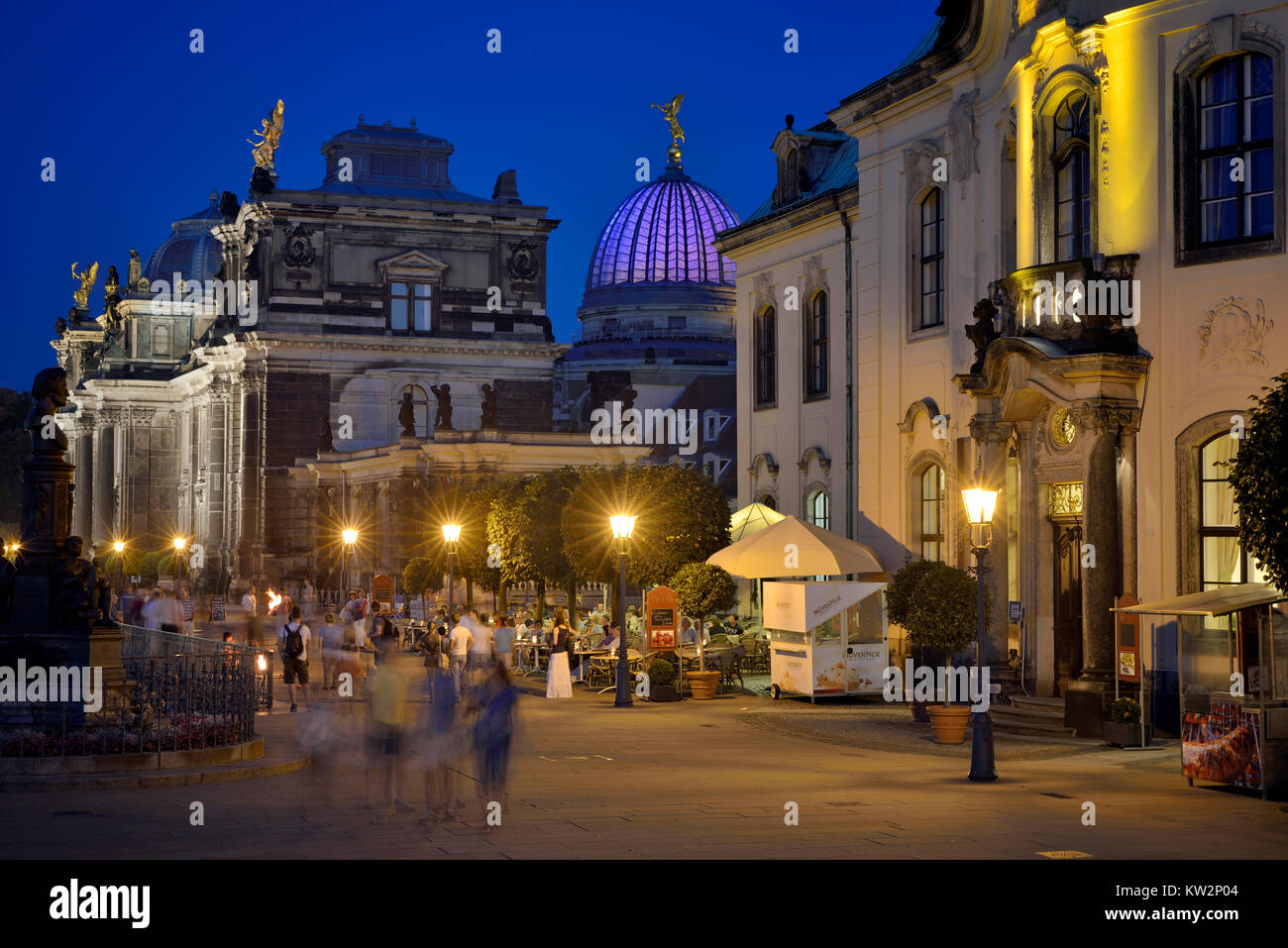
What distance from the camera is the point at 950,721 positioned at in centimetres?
2453

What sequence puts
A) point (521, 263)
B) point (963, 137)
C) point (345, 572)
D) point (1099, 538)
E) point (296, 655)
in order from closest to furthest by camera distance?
1. point (1099, 538)
2. point (963, 137)
3. point (296, 655)
4. point (345, 572)
5. point (521, 263)

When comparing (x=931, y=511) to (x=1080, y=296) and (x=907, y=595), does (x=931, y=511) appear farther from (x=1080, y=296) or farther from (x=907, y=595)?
(x=1080, y=296)

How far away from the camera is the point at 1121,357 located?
82.1ft

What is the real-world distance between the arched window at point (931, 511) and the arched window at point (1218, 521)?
800 cm

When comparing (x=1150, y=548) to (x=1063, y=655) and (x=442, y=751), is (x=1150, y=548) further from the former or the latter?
(x=442, y=751)

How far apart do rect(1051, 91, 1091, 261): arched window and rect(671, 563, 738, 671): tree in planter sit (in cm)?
1059

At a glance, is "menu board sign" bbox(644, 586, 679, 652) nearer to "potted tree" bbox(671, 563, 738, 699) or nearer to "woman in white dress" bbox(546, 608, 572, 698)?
"potted tree" bbox(671, 563, 738, 699)

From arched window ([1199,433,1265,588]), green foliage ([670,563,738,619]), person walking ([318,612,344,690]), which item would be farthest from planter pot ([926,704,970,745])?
person walking ([318,612,344,690])

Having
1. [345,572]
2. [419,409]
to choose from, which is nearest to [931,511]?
[345,572]

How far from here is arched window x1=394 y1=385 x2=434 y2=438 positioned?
8469 centimetres

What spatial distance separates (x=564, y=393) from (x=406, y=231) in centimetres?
4069

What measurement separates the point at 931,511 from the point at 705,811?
17031 millimetres
